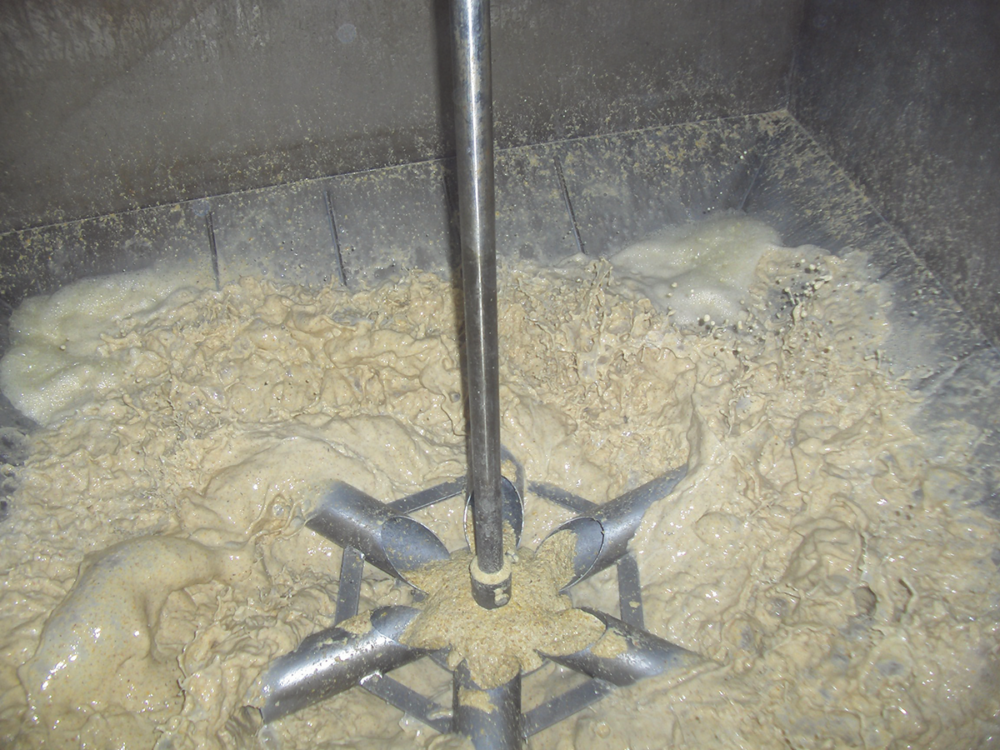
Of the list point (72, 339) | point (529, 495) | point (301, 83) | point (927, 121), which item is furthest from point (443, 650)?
point (927, 121)

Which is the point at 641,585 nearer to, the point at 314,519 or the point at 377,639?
the point at 377,639

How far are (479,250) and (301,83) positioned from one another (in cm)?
115

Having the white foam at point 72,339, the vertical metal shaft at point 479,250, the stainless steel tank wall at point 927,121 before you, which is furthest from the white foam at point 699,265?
the white foam at point 72,339

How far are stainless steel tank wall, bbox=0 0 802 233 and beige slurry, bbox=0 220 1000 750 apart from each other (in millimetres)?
311

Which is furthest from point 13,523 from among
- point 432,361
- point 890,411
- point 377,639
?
point 890,411

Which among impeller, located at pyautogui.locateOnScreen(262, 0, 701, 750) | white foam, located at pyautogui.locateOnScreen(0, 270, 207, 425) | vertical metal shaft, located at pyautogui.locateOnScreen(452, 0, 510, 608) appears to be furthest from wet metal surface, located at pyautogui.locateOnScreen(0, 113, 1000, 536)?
vertical metal shaft, located at pyautogui.locateOnScreen(452, 0, 510, 608)

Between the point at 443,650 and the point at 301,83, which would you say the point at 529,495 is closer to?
the point at 443,650

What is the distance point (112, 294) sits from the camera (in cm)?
158

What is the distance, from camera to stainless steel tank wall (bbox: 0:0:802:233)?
148cm

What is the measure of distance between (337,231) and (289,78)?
0.39m

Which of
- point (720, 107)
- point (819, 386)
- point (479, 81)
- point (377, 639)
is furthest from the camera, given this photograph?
point (720, 107)

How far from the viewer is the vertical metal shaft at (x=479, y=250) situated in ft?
2.19

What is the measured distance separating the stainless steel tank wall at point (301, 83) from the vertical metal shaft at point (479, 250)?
3.62 ft

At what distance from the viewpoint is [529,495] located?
4.81 ft
